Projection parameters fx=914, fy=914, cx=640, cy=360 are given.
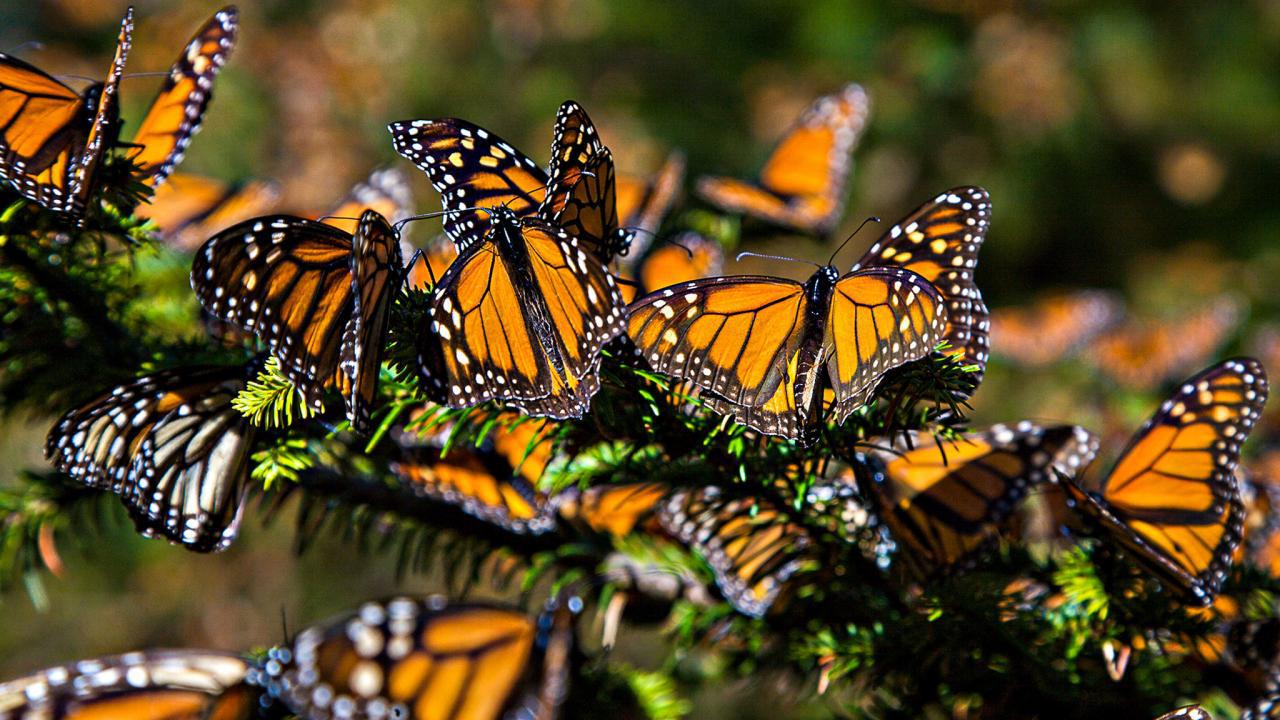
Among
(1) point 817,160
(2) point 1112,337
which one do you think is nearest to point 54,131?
(1) point 817,160

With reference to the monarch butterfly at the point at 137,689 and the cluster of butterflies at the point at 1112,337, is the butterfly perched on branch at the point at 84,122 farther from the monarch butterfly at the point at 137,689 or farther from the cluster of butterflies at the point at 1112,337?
the cluster of butterflies at the point at 1112,337

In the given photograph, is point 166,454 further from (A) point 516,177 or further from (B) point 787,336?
(B) point 787,336

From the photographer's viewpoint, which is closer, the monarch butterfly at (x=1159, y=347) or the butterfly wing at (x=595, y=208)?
the butterfly wing at (x=595, y=208)

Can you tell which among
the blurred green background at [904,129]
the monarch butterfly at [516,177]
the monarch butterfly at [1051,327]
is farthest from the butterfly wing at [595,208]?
the blurred green background at [904,129]

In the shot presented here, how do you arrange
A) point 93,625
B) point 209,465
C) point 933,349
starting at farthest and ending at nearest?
point 93,625
point 209,465
point 933,349

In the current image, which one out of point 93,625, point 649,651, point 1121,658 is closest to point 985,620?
point 1121,658

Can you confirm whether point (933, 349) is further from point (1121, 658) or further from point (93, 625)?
point (93, 625)
